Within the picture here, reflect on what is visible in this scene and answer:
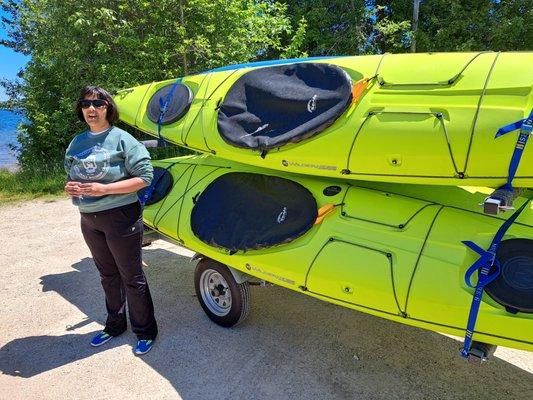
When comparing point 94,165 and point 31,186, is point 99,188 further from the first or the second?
point 31,186

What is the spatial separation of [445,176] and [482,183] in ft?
0.76

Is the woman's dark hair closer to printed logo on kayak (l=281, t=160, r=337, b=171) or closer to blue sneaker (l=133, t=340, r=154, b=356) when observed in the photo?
printed logo on kayak (l=281, t=160, r=337, b=171)

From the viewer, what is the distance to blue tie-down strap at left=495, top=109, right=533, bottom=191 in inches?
98.7

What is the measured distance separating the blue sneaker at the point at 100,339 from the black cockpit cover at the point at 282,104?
2.12 meters

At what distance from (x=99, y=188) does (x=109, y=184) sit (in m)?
0.09

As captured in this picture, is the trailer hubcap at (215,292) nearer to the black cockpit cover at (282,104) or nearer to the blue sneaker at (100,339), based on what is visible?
the blue sneaker at (100,339)

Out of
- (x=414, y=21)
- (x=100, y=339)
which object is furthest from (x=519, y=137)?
(x=414, y=21)

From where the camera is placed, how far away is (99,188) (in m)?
2.99

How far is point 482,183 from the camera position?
109 inches

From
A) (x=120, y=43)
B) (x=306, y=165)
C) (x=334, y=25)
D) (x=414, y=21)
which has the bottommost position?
(x=306, y=165)

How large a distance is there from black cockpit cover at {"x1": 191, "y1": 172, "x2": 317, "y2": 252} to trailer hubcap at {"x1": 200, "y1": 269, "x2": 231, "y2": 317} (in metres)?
0.41

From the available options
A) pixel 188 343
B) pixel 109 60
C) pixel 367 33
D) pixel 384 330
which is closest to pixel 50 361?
pixel 188 343

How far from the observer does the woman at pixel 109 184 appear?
3107 mm

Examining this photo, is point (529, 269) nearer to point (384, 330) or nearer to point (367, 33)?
point (384, 330)
